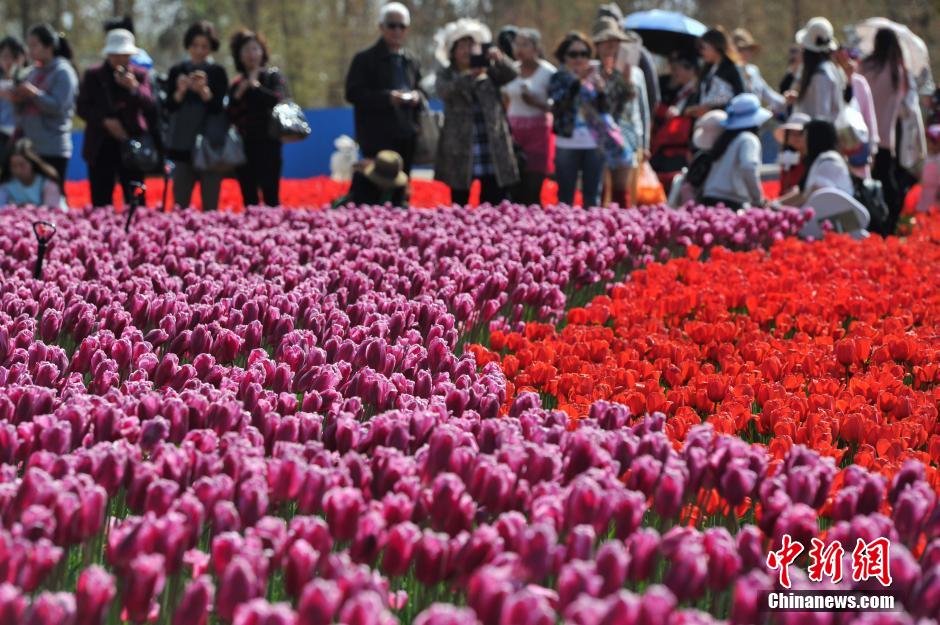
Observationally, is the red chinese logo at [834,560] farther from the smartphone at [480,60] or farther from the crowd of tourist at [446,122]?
the smartphone at [480,60]

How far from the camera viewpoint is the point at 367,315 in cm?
552

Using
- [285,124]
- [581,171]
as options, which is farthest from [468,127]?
[285,124]

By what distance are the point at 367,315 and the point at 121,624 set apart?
2.69 metres

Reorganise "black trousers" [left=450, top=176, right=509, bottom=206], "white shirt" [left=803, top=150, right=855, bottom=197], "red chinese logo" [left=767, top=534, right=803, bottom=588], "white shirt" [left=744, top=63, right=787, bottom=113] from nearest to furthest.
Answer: "red chinese logo" [left=767, top=534, right=803, bottom=588] < "white shirt" [left=803, top=150, right=855, bottom=197] < "black trousers" [left=450, top=176, right=509, bottom=206] < "white shirt" [left=744, top=63, right=787, bottom=113]

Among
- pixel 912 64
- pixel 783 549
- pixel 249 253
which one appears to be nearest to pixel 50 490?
pixel 783 549

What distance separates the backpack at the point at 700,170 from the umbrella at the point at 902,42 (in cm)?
339

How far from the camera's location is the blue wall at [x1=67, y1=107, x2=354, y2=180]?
2850 centimetres

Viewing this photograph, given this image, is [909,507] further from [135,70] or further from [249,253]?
[135,70]

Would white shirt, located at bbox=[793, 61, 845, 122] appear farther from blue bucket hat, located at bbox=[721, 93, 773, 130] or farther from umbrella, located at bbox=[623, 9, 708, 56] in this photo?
umbrella, located at bbox=[623, 9, 708, 56]

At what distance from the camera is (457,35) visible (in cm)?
1191

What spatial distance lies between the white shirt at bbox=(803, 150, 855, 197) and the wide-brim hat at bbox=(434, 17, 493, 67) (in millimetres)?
2804

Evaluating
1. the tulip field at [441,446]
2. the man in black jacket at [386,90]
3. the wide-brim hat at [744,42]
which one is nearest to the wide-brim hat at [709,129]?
the man in black jacket at [386,90]

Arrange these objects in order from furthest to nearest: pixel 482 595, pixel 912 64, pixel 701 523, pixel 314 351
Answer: pixel 912 64 < pixel 314 351 < pixel 701 523 < pixel 482 595

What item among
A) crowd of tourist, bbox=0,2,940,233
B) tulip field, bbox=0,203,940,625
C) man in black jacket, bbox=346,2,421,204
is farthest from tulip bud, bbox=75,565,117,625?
man in black jacket, bbox=346,2,421,204
